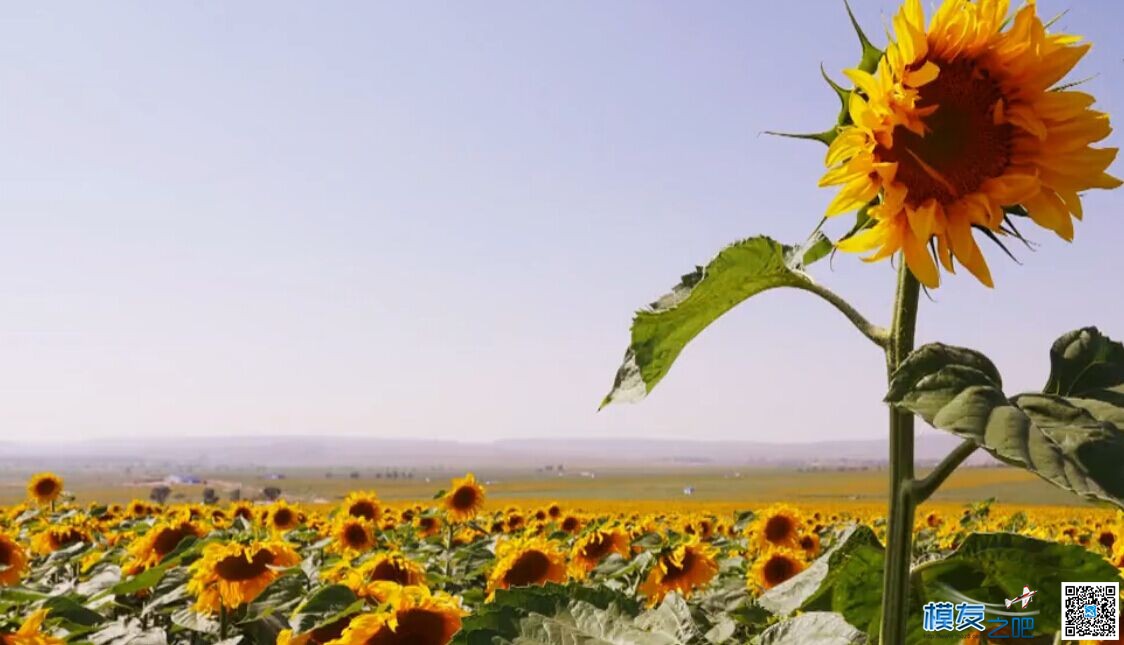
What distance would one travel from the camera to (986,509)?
14461mm

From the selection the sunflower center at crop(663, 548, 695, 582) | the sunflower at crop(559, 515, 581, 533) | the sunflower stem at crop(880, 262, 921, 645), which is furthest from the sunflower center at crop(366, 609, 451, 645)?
the sunflower at crop(559, 515, 581, 533)

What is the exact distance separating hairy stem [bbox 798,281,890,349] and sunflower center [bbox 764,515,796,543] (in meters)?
7.03

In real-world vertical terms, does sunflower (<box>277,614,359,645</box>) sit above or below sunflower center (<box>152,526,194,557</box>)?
above

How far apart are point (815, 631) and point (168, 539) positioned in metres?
5.23

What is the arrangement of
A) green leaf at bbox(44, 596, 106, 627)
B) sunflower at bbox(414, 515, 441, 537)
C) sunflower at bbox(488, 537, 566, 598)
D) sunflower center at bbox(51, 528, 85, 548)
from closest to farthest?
green leaf at bbox(44, 596, 106, 627)
sunflower at bbox(488, 537, 566, 598)
sunflower center at bbox(51, 528, 85, 548)
sunflower at bbox(414, 515, 441, 537)

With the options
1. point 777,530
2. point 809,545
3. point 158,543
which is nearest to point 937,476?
point 158,543

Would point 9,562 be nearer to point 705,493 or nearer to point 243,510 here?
point 243,510

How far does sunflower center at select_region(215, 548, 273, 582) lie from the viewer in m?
4.45

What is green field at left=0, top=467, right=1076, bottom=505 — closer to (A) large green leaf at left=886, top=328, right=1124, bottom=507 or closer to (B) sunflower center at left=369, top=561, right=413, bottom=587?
(B) sunflower center at left=369, top=561, right=413, bottom=587

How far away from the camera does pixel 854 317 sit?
150 cm

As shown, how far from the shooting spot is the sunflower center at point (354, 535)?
7.40 m

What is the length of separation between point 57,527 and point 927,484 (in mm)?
9279

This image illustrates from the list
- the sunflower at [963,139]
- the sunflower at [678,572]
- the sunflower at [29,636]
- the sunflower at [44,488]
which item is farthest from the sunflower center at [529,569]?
the sunflower at [44,488]

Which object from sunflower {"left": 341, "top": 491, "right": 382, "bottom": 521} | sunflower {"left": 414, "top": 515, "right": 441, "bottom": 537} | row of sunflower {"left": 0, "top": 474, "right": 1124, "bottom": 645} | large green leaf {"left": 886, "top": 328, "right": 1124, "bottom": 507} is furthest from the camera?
sunflower {"left": 414, "top": 515, "right": 441, "bottom": 537}
